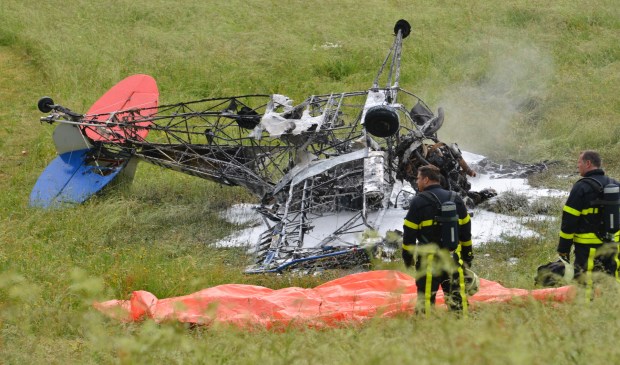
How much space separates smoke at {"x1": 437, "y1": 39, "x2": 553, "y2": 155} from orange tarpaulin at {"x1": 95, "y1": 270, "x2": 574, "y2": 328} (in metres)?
8.00

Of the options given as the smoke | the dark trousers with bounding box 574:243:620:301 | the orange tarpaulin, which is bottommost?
the smoke

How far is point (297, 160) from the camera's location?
10.5 metres

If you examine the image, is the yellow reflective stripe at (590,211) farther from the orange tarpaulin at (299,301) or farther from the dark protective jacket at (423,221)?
the dark protective jacket at (423,221)

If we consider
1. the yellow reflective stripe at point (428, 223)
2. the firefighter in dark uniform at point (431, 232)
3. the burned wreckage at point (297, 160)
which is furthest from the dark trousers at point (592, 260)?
the burned wreckage at point (297, 160)

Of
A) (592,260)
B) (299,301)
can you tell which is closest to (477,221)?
(592,260)

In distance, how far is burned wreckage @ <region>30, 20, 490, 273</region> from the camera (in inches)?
363

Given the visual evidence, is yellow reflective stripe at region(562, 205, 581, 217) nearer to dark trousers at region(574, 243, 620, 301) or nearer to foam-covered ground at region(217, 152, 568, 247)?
dark trousers at region(574, 243, 620, 301)

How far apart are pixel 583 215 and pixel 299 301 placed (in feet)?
8.39

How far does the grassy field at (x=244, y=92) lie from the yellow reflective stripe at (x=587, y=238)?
2.40 ft

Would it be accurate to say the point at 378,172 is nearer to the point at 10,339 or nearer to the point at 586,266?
the point at 586,266

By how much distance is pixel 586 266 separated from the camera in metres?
6.61

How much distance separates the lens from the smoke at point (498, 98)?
1567cm

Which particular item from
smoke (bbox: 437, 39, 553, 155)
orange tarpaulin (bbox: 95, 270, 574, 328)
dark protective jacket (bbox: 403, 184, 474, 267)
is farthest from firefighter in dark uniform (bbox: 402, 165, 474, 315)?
smoke (bbox: 437, 39, 553, 155)

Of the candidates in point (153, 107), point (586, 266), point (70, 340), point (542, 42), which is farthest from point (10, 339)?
point (542, 42)
